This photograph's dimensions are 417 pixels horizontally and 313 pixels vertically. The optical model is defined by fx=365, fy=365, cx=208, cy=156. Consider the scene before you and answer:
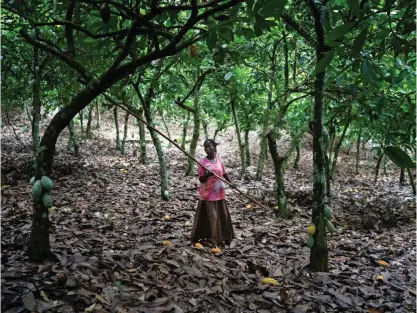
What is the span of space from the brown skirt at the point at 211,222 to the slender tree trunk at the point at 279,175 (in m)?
1.26

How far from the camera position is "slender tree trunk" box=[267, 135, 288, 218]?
5248 millimetres

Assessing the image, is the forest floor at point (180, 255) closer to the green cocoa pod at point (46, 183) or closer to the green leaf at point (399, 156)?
the green cocoa pod at point (46, 183)

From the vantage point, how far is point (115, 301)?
8.14 feet

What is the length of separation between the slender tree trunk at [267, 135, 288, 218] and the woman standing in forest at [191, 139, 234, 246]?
43.5 inches

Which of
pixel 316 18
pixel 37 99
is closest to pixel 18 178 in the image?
pixel 37 99

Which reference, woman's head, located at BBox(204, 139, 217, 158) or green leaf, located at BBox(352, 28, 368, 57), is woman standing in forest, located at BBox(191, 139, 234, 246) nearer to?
woman's head, located at BBox(204, 139, 217, 158)

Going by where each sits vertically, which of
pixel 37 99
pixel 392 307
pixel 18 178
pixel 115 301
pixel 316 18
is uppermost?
pixel 316 18

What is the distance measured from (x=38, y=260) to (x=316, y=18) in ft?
9.73

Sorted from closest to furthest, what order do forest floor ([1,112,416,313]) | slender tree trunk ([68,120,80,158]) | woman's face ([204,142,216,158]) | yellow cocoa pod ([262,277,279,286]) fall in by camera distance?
1. forest floor ([1,112,416,313])
2. yellow cocoa pod ([262,277,279,286])
3. woman's face ([204,142,216,158])
4. slender tree trunk ([68,120,80,158])

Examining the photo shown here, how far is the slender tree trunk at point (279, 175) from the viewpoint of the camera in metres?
5.25

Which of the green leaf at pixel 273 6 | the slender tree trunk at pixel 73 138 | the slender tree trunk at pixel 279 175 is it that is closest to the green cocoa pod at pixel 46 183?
the green leaf at pixel 273 6

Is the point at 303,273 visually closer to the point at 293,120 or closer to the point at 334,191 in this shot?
the point at 334,191

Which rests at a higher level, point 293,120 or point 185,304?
point 293,120

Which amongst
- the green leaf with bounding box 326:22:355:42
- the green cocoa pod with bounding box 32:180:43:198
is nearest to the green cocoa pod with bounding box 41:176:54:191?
the green cocoa pod with bounding box 32:180:43:198
